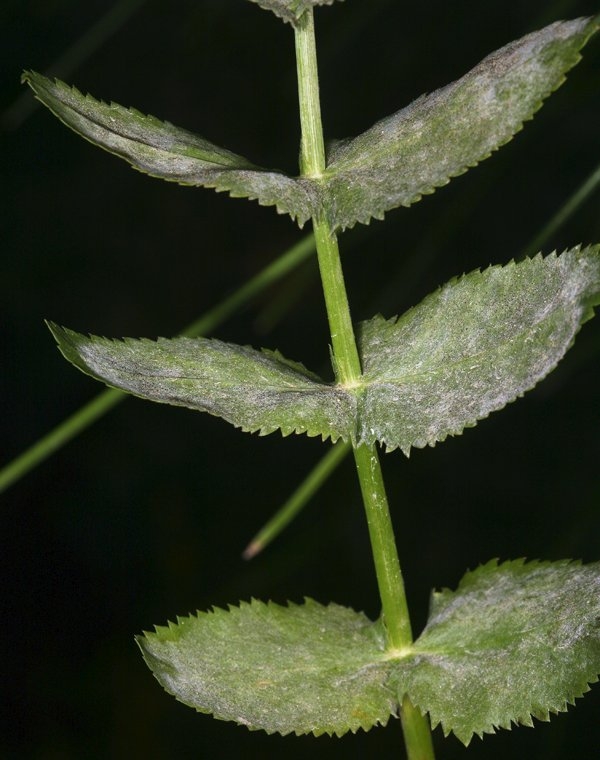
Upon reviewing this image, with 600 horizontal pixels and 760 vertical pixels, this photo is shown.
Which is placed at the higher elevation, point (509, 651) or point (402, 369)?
point (402, 369)

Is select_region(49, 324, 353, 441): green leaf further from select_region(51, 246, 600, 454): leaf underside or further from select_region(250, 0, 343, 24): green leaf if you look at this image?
select_region(250, 0, 343, 24): green leaf

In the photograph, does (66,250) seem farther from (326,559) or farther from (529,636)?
(529,636)

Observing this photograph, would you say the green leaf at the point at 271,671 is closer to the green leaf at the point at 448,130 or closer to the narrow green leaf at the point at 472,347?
the narrow green leaf at the point at 472,347

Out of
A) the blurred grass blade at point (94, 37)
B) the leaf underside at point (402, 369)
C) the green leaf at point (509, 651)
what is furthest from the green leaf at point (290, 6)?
the blurred grass blade at point (94, 37)

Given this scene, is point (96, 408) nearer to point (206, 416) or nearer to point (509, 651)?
point (509, 651)

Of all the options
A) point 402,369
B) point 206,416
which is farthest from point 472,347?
point 206,416

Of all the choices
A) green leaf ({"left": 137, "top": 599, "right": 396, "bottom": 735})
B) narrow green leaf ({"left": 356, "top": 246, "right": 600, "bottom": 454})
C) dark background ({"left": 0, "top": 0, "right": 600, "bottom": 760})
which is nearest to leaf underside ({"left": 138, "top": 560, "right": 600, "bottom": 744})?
green leaf ({"left": 137, "top": 599, "right": 396, "bottom": 735})
